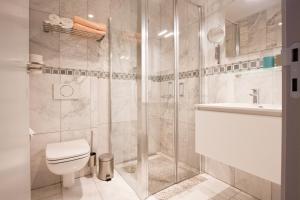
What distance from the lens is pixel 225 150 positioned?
1.20m

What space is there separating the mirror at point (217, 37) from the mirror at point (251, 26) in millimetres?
51

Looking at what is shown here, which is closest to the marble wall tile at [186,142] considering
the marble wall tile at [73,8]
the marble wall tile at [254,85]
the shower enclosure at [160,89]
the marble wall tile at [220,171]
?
the shower enclosure at [160,89]

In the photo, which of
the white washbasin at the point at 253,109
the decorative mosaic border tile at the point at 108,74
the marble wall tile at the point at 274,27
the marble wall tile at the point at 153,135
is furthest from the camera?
the decorative mosaic border tile at the point at 108,74

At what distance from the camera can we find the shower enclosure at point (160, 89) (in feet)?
5.41

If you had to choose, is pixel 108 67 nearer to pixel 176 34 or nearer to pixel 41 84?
pixel 41 84

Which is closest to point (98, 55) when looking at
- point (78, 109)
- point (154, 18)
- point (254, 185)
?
point (78, 109)

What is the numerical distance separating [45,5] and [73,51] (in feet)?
1.67

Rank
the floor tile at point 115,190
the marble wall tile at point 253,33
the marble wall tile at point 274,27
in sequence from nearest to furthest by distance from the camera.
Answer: the marble wall tile at point 274,27 < the marble wall tile at point 253,33 < the floor tile at point 115,190

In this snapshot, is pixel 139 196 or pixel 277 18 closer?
pixel 277 18

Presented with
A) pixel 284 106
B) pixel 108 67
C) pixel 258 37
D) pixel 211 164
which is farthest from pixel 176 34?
pixel 284 106

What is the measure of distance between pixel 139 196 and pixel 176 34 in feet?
5.49

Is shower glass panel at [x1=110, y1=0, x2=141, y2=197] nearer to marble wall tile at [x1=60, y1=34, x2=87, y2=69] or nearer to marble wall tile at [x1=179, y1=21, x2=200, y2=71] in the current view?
marble wall tile at [x1=60, y1=34, x2=87, y2=69]

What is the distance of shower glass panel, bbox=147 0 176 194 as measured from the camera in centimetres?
163

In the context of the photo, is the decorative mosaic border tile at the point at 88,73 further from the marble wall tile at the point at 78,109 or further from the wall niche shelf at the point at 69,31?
the wall niche shelf at the point at 69,31
